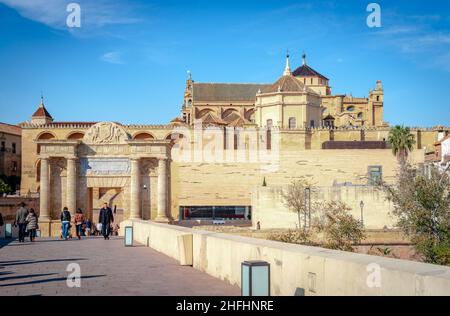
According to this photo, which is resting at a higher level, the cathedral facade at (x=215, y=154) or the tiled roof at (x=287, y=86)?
the tiled roof at (x=287, y=86)

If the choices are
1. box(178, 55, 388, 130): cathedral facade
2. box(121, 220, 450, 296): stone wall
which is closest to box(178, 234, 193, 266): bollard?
box(121, 220, 450, 296): stone wall

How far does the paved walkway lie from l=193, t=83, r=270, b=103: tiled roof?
7589cm

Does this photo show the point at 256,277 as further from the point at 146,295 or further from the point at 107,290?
the point at 107,290

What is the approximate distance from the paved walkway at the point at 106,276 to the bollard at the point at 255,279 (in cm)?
180

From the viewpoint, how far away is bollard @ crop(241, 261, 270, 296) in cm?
724

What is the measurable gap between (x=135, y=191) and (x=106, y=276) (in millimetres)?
21598

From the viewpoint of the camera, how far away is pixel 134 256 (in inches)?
623

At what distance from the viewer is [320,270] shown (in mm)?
7242

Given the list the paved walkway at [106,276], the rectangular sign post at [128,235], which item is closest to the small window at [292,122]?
the rectangular sign post at [128,235]

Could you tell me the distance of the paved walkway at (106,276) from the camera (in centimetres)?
938

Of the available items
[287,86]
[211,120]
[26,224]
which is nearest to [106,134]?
[26,224]

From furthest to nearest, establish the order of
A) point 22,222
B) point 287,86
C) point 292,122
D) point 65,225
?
point 287,86
point 292,122
point 65,225
point 22,222

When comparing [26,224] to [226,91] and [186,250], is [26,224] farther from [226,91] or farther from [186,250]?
[226,91]

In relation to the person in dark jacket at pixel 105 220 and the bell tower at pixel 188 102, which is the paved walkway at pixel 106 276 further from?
the bell tower at pixel 188 102
